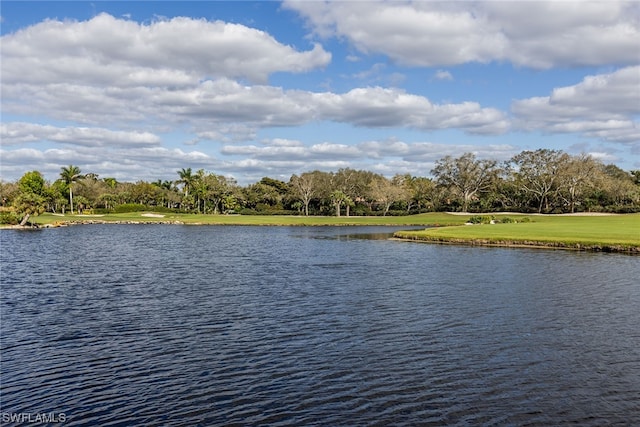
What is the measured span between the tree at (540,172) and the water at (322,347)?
107 m

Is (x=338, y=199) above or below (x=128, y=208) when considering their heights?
above

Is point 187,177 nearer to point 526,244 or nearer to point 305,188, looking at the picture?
point 305,188

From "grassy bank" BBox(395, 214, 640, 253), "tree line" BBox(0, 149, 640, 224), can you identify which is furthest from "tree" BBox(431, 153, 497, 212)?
"grassy bank" BBox(395, 214, 640, 253)

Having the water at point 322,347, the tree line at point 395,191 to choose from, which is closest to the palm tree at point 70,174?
the tree line at point 395,191

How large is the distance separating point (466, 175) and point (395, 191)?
20.9 meters

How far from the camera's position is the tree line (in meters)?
133

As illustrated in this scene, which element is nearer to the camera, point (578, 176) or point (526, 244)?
point (526, 244)

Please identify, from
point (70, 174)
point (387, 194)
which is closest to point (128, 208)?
point (70, 174)

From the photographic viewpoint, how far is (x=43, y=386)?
1537 cm

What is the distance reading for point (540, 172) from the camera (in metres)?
141

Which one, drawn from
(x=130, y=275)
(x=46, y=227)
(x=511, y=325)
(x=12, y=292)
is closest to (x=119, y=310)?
(x=12, y=292)

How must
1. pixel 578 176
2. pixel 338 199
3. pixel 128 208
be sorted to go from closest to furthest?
pixel 578 176 → pixel 338 199 → pixel 128 208

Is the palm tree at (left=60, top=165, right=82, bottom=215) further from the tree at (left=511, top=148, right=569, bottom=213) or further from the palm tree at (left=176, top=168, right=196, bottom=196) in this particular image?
the tree at (left=511, top=148, right=569, bottom=213)

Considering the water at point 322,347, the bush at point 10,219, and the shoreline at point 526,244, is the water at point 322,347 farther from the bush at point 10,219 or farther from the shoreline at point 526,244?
the bush at point 10,219
